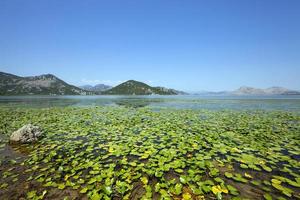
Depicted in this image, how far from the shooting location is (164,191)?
4359mm

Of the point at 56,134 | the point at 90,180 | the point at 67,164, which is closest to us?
the point at 90,180

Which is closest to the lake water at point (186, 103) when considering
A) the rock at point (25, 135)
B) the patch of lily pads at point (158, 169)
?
the patch of lily pads at point (158, 169)

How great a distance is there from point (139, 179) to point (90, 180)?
152 cm

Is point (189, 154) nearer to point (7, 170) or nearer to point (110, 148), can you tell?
point (110, 148)

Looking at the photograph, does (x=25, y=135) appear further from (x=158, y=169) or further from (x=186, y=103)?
(x=186, y=103)

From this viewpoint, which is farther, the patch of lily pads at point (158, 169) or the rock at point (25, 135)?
the rock at point (25, 135)

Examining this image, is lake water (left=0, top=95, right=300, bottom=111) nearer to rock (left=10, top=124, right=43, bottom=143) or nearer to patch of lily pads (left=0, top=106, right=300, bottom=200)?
patch of lily pads (left=0, top=106, right=300, bottom=200)

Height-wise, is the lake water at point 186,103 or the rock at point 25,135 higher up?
the rock at point 25,135

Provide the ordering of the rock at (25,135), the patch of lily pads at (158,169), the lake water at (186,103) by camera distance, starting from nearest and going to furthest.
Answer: the patch of lily pads at (158,169), the rock at (25,135), the lake water at (186,103)

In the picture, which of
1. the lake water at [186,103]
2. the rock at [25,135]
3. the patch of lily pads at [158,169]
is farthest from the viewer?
the lake water at [186,103]

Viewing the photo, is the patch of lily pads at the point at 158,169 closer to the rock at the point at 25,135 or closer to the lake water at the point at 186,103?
the rock at the point at 25,135

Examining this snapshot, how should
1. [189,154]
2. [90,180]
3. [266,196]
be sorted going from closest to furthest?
[266,196] < [90,180] < [189,154]

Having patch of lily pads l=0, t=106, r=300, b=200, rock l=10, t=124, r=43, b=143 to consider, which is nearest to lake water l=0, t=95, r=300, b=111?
patch of lily pads l=0, t=106, r=300, b=200

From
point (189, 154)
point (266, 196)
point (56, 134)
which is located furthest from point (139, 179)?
point (56, 134)
